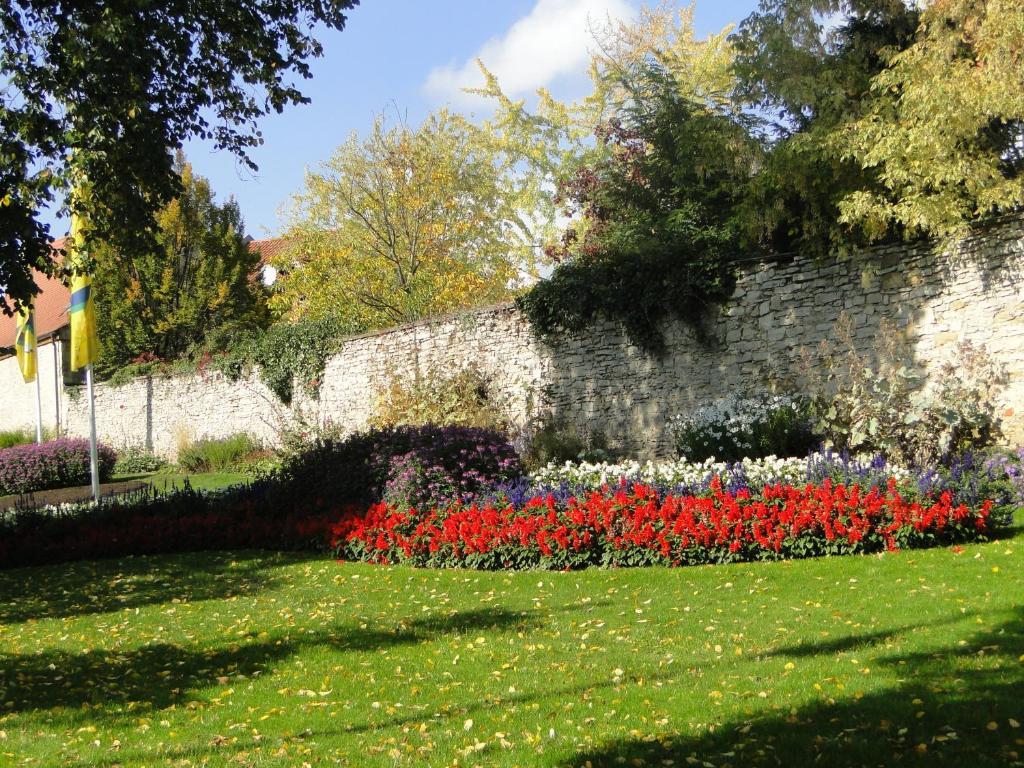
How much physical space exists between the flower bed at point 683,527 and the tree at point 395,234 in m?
13.8

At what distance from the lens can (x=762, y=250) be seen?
12641mm

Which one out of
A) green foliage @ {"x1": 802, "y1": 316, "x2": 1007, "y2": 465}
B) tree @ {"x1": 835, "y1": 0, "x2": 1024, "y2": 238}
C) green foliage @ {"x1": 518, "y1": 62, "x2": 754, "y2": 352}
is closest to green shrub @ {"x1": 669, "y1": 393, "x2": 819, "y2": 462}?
green foliage @ {"x1": 802, "y1": 316, "x2": 1007, "y2": 465}

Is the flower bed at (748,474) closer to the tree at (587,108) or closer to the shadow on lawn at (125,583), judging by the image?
the shadow on lawn at (125,583)

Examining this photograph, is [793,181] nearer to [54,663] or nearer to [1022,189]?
[1022,189]

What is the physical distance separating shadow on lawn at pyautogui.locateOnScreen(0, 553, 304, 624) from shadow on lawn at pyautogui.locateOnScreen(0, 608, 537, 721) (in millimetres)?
1796

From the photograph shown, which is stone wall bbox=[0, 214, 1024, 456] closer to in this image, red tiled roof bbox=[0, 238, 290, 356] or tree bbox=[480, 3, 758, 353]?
tree bbox=[480, 3, 758, 353]

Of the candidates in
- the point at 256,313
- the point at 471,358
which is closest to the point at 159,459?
the point at 256,313

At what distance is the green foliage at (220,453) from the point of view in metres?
20.5

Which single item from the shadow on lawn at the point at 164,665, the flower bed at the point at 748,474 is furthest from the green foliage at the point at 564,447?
the shadow on lawn at the point at 164,665

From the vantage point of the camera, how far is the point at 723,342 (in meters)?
12.6

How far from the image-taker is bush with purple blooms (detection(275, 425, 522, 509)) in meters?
9.67

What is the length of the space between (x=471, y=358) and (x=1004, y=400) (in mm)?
8807

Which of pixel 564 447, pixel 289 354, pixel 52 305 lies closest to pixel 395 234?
pixel 289 354

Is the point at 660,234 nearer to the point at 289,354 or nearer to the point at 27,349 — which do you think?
the point at 289,354
